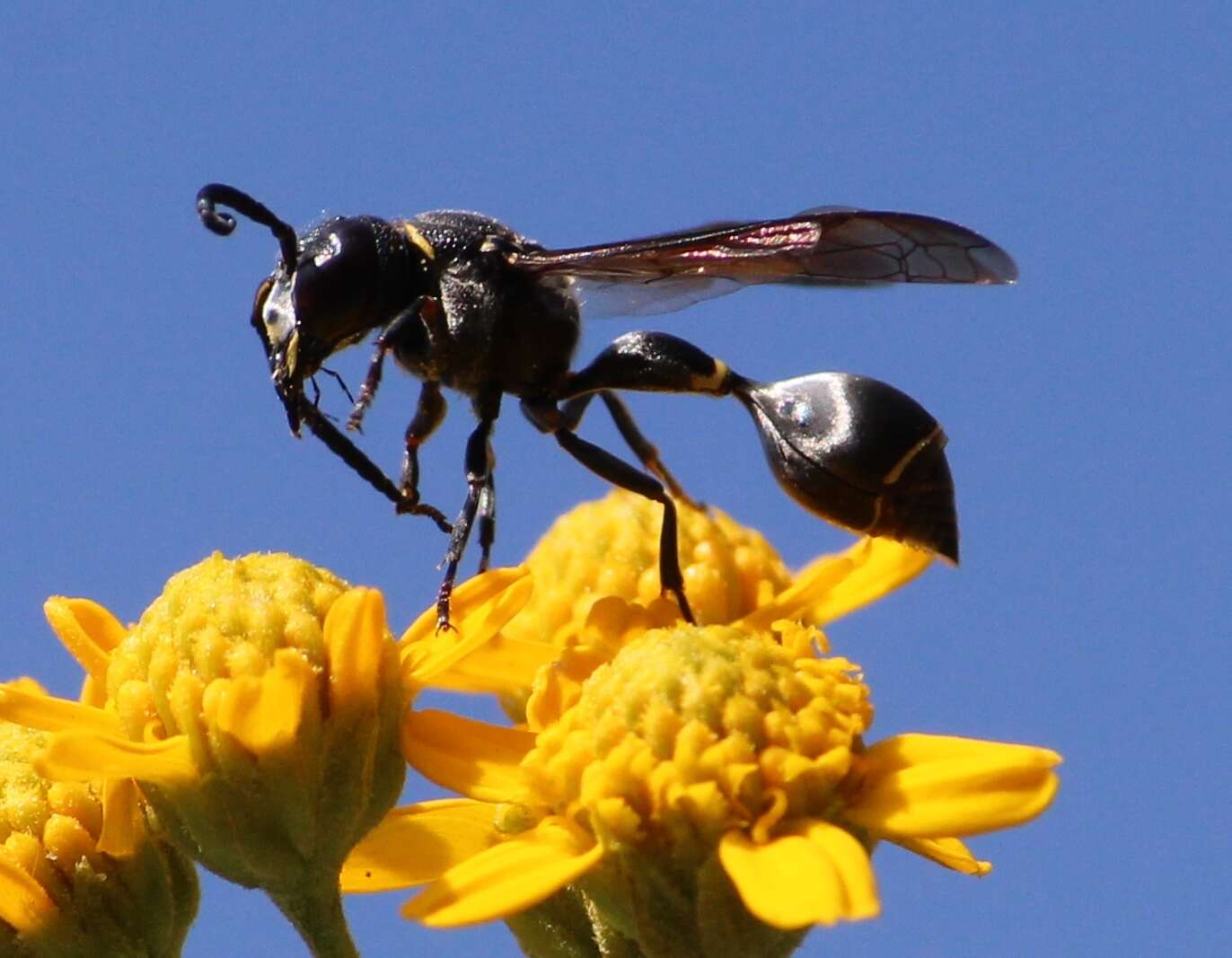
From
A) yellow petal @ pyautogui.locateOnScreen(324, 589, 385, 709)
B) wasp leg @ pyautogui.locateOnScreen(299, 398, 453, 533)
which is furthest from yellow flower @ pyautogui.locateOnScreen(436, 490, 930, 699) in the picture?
yellow petal @ pyautogui.locateOnScreen(324, 589, 385, 709)

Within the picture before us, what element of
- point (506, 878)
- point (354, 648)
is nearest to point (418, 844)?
point (354, 648)

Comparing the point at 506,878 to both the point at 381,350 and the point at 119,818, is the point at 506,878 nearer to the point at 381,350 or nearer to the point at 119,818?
the point at 119,818

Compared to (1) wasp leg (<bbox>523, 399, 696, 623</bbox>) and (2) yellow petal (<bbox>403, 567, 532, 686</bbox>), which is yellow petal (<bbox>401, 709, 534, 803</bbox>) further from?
(1) wasp leg (<bbox>523, 399, 696, 623</bbox>)

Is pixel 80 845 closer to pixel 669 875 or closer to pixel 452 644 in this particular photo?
pixel 452 644

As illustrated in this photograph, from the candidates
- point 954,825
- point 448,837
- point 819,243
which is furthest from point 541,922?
point 819,243

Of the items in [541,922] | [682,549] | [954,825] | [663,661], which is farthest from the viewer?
[682,549]

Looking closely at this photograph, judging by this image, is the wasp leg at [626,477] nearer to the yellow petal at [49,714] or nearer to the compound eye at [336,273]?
the compound eye at [336,273]
